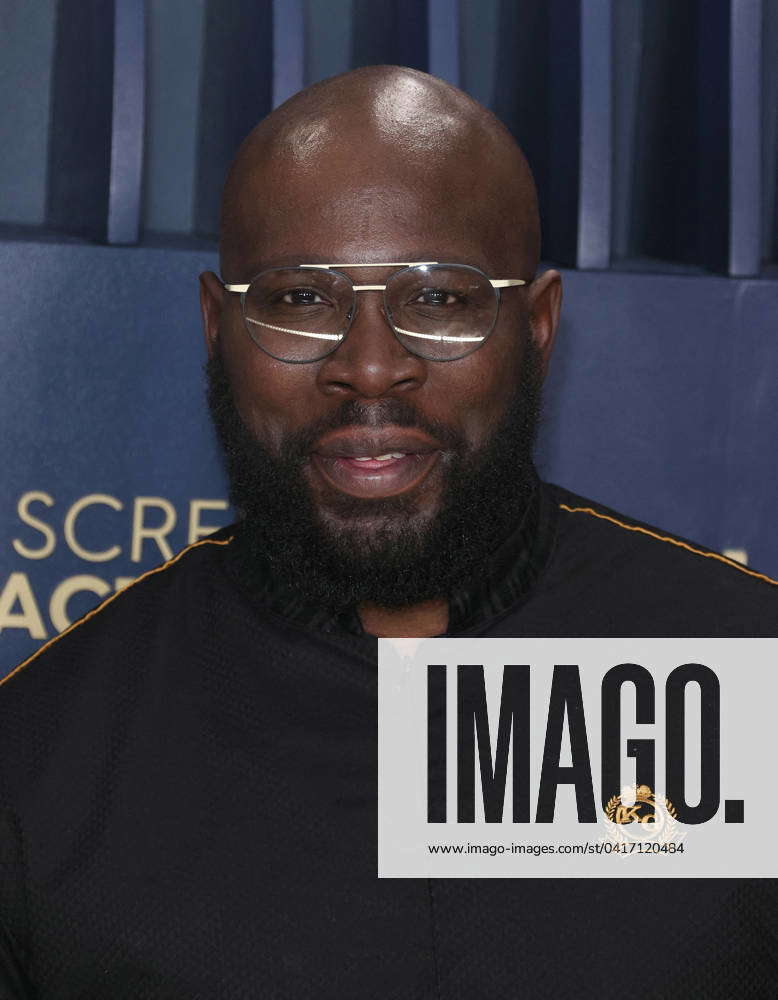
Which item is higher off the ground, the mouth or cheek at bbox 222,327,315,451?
cheek at bbox 222,327,315,451

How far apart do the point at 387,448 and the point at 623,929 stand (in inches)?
20.5

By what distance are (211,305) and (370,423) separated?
0.32 m

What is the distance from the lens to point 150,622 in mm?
1389

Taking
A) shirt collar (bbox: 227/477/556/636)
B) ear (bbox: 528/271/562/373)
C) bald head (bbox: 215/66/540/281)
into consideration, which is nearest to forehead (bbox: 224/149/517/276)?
bald head (bbox: 215/66/540/281)

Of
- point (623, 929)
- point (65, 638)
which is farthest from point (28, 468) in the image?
point (623, 929)

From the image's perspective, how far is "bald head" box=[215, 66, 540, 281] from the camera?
4.19ft

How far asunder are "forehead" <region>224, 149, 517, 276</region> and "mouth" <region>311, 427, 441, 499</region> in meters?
0.18

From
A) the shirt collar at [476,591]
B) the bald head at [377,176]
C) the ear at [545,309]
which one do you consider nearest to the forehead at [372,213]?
the bald head at [377,176]

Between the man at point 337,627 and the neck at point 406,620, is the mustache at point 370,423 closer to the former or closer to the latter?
the man at point 337,627

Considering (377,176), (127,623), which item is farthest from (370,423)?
(127,623)

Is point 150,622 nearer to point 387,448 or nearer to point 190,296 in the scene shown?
point 387,448

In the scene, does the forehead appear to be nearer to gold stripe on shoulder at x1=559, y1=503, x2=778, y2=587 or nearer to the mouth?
the mouth

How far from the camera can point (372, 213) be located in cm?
127

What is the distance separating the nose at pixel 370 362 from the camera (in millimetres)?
1247
